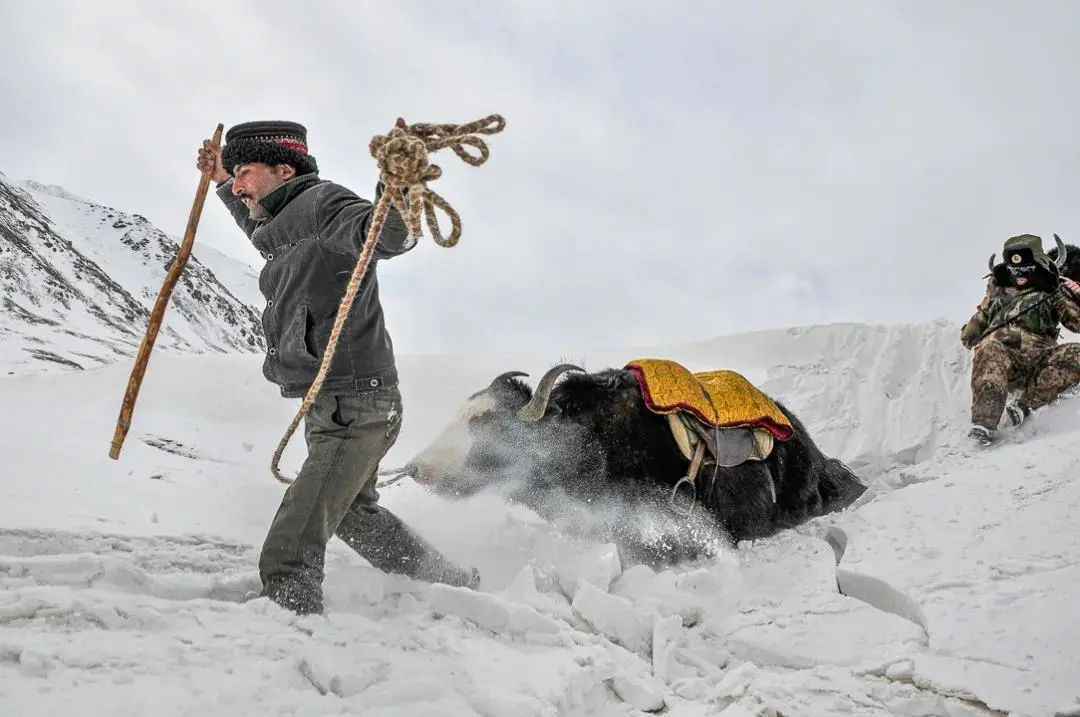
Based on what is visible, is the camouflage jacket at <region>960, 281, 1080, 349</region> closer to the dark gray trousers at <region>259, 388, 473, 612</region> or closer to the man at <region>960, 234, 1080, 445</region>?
the man at <region>960, 234, 1080, 445</region>

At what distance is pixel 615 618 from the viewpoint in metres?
2.20

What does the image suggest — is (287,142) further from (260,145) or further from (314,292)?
(314,292)

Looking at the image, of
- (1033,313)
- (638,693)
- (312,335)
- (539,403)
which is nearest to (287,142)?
(312,335)

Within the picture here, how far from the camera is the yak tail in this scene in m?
3.82

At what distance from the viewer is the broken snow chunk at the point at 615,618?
7.07 ft

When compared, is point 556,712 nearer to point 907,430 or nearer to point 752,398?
point 752,398

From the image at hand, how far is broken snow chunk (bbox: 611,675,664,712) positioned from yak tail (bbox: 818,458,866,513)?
7.75ft

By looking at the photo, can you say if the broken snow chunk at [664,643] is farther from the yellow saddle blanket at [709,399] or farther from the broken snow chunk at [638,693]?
the yellow saddle blanket at [709,399]

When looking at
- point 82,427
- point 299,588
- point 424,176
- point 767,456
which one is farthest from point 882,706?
point 82,427

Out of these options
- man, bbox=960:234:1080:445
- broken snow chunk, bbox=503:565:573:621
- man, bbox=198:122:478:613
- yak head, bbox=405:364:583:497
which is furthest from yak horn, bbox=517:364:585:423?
man, bbox=960:234:1080:445

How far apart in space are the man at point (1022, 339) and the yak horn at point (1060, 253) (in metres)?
0.02

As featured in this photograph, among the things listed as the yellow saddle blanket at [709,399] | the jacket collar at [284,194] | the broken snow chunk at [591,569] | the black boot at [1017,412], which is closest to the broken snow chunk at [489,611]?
the broken snow chunk at [591,569]

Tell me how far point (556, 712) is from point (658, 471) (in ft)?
6.25

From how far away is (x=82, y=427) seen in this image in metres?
3.74
